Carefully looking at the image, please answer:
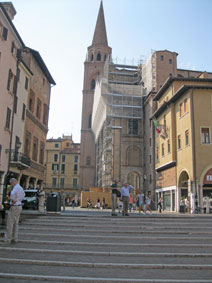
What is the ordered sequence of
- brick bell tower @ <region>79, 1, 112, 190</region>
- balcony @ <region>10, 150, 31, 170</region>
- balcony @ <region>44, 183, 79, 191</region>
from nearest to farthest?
balcony @ <region>10, 150, 31, 170</region> → brick bell tower @ <region>79, 1, 112, 190</region> → balcony @ <region>44, 183, 79, 191</region>

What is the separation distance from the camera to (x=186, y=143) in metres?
29.1

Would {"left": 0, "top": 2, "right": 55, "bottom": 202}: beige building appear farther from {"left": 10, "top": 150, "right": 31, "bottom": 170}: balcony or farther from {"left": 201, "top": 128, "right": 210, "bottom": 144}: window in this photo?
{"left": 201, "top": 128, "right": 210, "bottom": 144}: window

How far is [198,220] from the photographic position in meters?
14.4

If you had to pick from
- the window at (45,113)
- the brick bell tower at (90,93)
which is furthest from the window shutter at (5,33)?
the brick bell tower at (90,93)

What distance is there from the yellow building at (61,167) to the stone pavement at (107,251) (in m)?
63.9

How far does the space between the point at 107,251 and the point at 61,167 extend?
70.5 m

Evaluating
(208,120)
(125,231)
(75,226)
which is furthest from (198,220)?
(208,120)

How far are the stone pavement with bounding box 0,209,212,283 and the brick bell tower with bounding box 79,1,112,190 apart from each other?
50124 mm

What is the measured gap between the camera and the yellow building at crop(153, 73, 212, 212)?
27.0 m

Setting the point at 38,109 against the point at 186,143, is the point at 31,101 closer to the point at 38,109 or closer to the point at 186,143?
the point at 38,109

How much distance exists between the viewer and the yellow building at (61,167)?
7681 centimetres

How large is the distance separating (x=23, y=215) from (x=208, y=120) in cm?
1996

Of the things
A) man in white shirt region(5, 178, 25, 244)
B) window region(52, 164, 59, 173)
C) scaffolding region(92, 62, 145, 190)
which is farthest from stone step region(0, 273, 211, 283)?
window region(52, 164, 59, 173)

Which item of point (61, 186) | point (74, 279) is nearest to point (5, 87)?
point (74, 279)
